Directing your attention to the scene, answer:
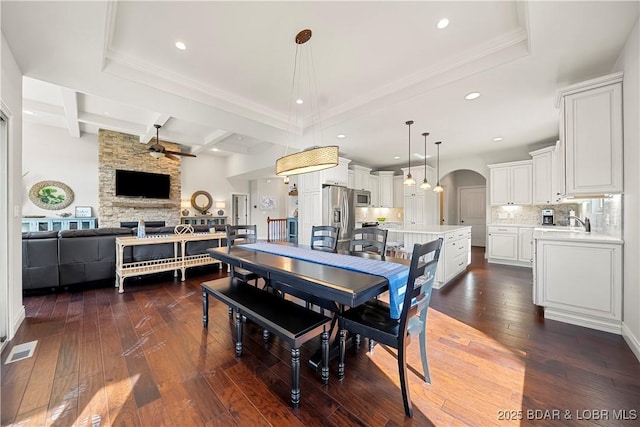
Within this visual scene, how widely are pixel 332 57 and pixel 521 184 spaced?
5340 millimetres

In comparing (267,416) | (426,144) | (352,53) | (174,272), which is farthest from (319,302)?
(426,144)

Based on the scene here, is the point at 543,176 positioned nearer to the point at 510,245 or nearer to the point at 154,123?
the point at 510,245

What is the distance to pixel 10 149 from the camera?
228 centimetres

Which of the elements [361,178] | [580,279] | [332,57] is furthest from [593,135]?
[361,178]

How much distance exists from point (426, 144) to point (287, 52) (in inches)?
151

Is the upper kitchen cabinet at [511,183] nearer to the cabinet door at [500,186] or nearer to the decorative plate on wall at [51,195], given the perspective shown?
the cabinet door at [500,186]

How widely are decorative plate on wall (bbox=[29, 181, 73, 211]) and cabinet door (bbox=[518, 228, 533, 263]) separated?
11.4m

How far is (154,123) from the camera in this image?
554 cm

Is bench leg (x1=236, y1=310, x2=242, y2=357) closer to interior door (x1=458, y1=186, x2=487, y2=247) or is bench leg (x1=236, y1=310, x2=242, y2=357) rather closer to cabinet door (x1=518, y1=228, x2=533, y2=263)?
cabinet door (x1=518, y1=228, x2=533, y2=263)

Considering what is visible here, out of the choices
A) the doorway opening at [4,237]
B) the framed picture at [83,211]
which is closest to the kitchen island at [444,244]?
the doorway opening at [4,237]

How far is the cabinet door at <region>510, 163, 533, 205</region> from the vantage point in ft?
17.7

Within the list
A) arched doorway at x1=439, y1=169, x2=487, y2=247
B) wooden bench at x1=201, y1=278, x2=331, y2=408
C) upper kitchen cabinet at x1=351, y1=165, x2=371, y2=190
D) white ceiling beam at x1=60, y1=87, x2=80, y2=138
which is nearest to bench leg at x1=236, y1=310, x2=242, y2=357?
wooden bench at x1=201, y1=278, x2=331, y2=408

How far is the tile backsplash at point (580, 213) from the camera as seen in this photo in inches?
107

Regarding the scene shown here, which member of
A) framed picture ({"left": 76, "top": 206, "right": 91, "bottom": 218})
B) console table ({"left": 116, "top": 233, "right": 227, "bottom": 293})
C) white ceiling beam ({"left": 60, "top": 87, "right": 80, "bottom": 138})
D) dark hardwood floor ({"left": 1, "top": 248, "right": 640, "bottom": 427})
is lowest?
dark hardwood floor ({"left": 1, "top": 248, "right": 640, "bottom": 427})
